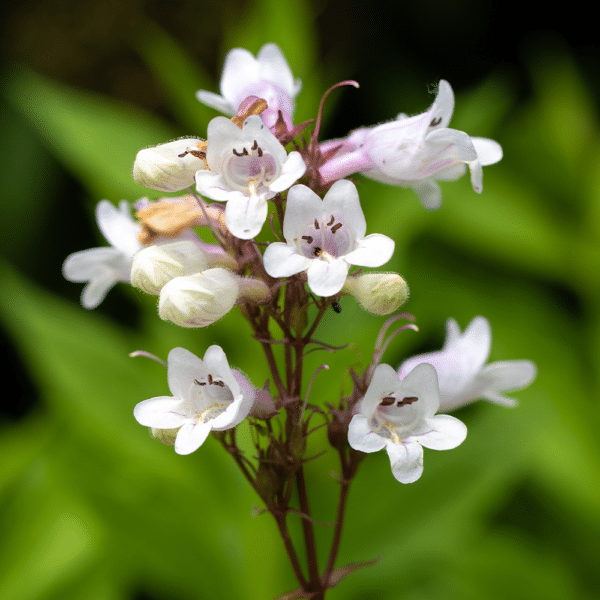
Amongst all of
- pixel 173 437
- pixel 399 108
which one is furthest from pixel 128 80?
pixel 173 437

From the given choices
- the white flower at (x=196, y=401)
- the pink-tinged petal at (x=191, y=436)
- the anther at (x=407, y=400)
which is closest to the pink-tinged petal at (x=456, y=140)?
the anther at (x=407, y=400)

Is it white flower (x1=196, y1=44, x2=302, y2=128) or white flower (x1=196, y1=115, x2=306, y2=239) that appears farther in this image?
white flower (x1=196, y1=44, x2=302, y2=128)

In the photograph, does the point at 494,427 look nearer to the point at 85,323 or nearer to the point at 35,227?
the point at 85,323

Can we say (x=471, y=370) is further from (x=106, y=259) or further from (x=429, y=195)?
(x=106, y=259)

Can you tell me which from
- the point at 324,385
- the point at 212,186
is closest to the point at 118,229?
the point at 212,186

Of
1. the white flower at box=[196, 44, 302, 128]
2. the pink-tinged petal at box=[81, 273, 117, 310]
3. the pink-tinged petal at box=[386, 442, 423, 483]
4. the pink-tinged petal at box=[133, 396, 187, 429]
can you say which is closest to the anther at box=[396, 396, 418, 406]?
the pink-tinged petal at box=[386, 442, 423, 483]

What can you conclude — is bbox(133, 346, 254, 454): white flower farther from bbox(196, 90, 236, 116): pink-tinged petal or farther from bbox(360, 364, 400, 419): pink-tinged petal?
bbox(196, 90, 236, 116): pink-tinged petal

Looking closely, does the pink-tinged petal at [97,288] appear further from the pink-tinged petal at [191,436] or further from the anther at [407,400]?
the anther at [407,400]
